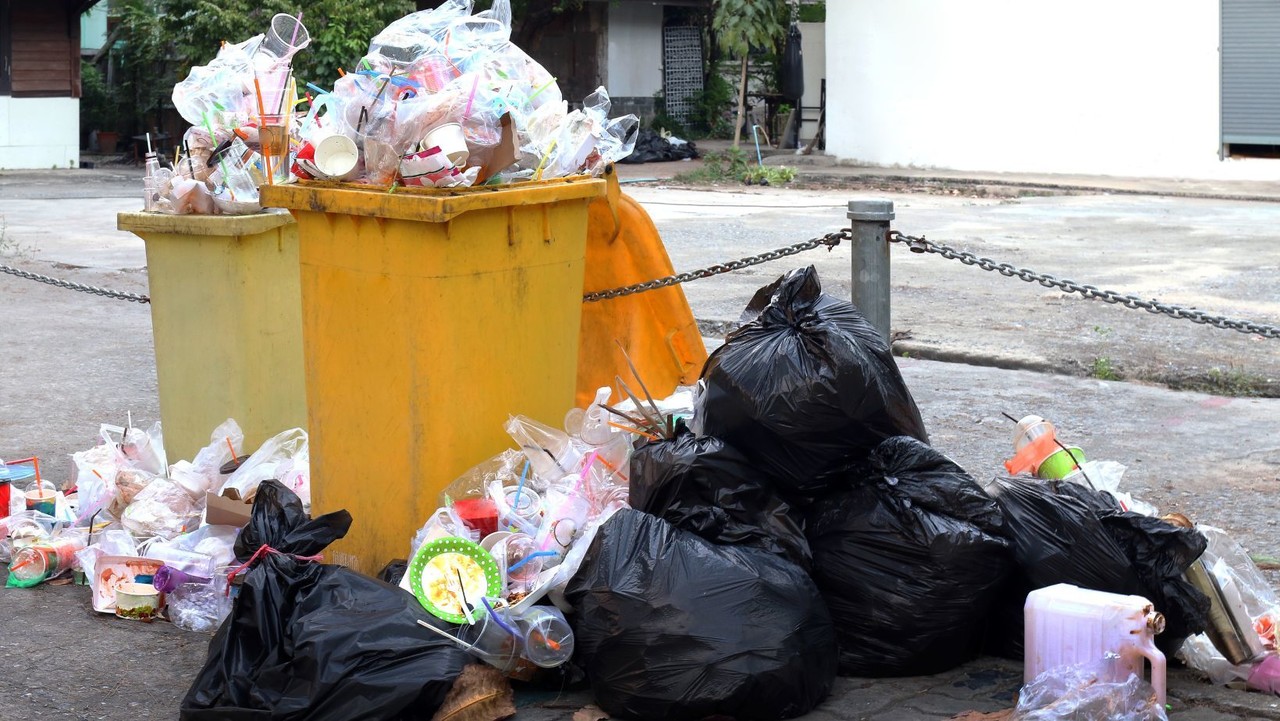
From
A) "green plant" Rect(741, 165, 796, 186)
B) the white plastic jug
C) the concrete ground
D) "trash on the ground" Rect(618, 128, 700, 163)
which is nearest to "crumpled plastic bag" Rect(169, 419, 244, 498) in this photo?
the concrete ground

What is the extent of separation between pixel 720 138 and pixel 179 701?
84.9 ft

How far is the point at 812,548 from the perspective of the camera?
3.21m

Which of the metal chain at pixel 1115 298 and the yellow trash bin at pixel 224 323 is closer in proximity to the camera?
the metal chain at pixel 1115 298

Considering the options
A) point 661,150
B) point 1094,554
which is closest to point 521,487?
point 1094,554

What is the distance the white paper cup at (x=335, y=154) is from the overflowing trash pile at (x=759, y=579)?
83 centimetres

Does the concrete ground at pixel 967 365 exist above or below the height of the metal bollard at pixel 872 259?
below

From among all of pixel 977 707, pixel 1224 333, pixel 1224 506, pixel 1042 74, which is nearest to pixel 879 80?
pixel 1042 74

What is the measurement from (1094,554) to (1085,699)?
46 cm

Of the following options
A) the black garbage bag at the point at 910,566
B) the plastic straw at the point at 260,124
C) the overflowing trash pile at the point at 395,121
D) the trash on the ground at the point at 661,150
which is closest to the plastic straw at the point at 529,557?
the black garbage bag at the point at 910,566

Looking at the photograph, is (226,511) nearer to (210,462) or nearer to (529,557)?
(210,462)

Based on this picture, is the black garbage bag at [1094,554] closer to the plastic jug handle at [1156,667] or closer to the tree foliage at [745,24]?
the plastic jug handle at [1156,667]

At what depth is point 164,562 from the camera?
367cm

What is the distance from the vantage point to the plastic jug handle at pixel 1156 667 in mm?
2756

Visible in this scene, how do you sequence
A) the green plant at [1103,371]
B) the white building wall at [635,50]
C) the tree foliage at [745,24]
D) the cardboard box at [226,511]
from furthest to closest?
the white building wall at [635,50] < the tree foliage at [745,24] < the green plant at [1103,371] < the cardboard box at [226,511]
